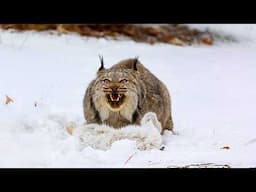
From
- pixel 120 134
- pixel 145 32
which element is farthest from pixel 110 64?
pixel 120 134

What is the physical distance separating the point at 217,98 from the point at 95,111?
52.8 inches

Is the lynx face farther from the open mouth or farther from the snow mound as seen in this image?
the snow mound

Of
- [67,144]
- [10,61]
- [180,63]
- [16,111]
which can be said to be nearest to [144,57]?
[180,63]

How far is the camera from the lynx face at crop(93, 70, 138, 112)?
14.3ft

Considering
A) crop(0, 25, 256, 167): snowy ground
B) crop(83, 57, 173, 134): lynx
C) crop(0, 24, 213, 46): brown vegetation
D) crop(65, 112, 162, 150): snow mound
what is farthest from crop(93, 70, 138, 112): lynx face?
crop(0, 24, 213, 46): brown vegetation

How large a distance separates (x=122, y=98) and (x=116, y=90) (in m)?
0.10

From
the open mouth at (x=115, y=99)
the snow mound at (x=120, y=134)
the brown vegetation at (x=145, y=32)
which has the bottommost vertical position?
the snow mound at (x=120, y=134)

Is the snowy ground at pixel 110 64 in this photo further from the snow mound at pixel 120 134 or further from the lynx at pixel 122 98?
the lynx at pixel 122 98

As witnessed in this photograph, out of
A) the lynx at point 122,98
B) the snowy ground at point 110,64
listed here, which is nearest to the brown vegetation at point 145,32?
the snowy ground at point 110,64

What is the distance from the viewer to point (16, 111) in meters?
4.84

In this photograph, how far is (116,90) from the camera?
434 cm

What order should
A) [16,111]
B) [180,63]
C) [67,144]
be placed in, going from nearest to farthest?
[67,144], [16,111], [180,63]

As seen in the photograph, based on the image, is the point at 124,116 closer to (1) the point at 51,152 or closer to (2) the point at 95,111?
(2) the point at 95,111

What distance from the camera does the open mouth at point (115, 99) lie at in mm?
4359
